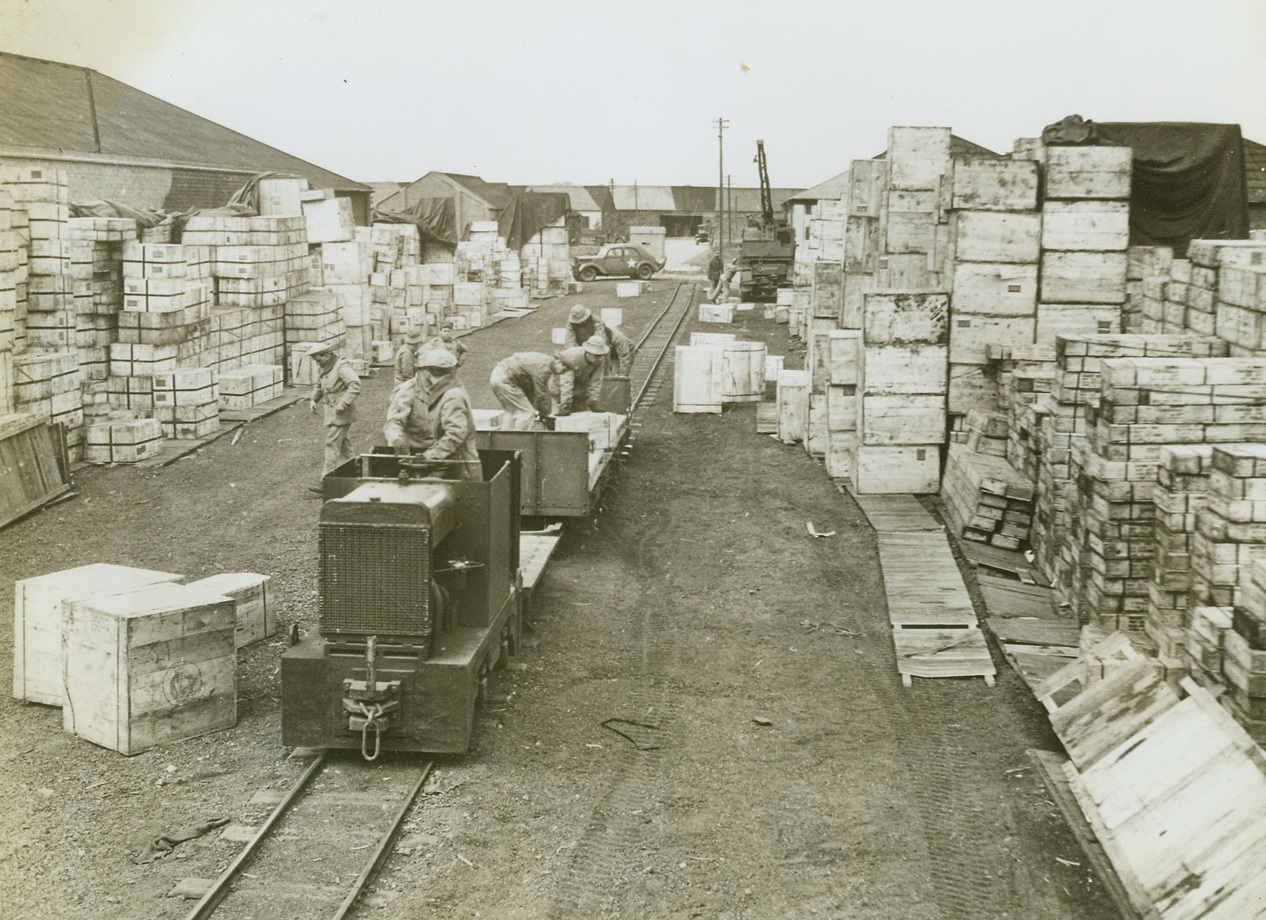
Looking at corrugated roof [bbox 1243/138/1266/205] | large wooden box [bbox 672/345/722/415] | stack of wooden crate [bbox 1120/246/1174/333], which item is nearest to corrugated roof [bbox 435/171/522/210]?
large wooden box [bbox 672/345/722/415]

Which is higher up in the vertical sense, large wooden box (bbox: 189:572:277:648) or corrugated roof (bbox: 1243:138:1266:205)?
corrugated roof (bbox: 1243:138:1266:205)

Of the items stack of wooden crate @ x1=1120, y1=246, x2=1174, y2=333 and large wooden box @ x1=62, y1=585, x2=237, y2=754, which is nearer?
large wooden box @ x1=62, y1=585, x2=237, y2=754

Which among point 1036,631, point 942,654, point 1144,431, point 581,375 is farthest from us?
point 581,375

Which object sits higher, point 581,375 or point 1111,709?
point 581,375

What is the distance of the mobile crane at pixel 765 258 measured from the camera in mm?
41656

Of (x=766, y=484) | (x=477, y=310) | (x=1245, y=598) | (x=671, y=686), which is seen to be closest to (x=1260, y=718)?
(x=1245, y=598)

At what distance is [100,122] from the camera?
1133 inches

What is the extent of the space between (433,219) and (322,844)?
36.6m

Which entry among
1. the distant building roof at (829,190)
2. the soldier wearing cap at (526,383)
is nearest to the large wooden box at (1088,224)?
the soldier wearing cap at (526,383)

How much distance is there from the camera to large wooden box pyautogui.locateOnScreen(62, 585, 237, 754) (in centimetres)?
768

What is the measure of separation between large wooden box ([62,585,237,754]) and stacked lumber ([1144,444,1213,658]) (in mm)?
6170

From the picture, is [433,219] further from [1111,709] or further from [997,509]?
[1111,709]

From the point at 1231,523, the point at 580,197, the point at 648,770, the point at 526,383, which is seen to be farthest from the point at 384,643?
the point at 580,197

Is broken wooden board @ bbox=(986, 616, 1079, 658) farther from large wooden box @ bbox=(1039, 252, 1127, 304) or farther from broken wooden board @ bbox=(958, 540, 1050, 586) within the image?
large wooden box @ bbox=(1039, 252, 1127, 304)
